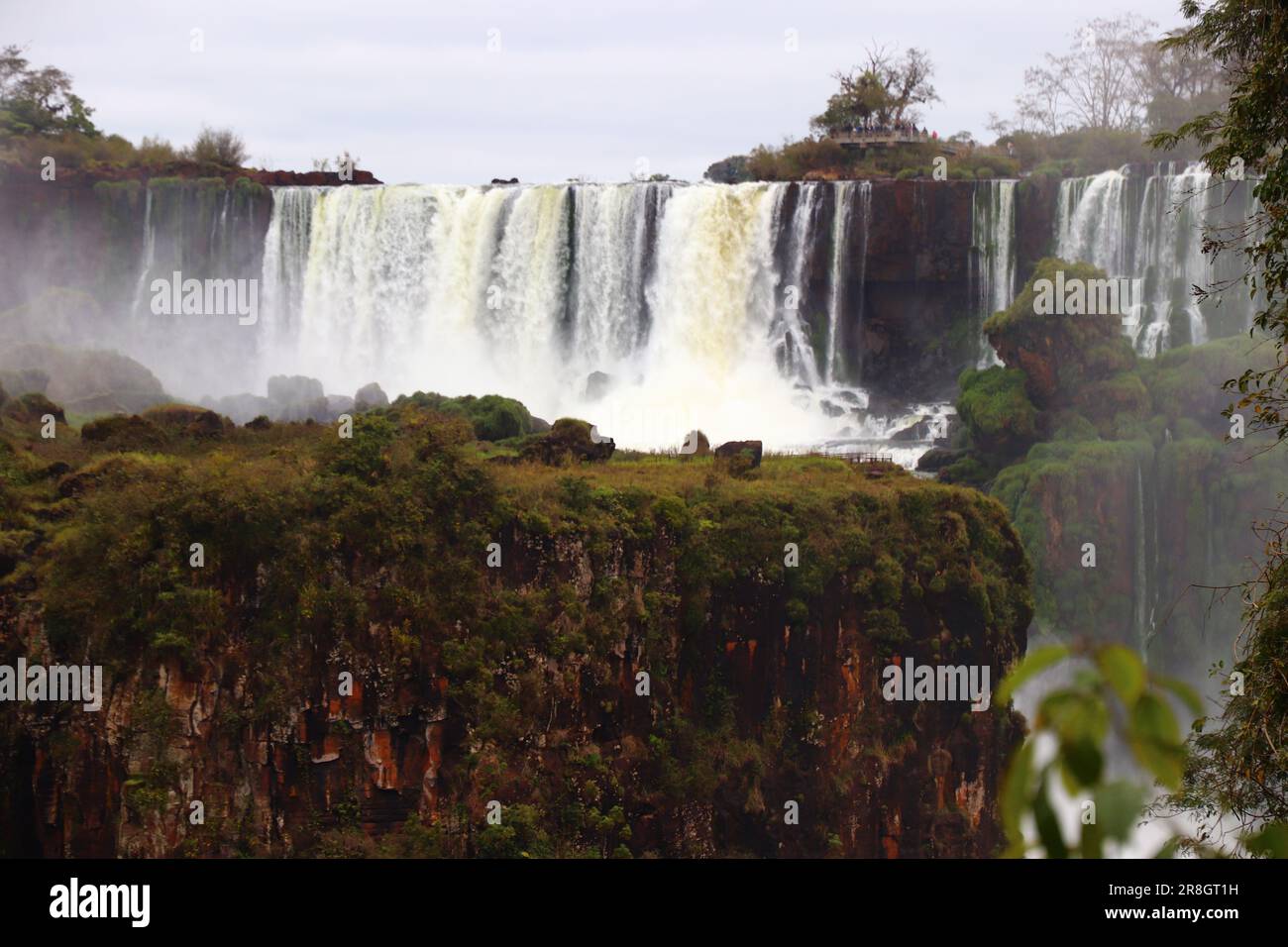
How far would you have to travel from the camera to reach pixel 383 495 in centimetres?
1891

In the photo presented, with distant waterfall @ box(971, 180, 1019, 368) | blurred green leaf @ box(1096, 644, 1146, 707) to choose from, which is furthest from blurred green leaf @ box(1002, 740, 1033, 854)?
distant waterfall @ box(971, 180, 1019, 368)

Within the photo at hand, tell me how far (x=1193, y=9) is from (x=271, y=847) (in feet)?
44.3

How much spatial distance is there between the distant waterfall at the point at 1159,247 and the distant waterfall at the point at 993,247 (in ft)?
5.01

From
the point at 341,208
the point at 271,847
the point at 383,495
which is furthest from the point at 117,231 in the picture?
the point at 271,847

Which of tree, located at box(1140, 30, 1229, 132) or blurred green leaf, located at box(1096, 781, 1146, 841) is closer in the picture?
blurred green leaf, located at box(1096, 781, 1146, 841)

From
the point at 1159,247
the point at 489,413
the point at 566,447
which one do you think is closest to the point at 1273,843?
the point at 566,447

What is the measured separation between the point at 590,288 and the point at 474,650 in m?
18.9

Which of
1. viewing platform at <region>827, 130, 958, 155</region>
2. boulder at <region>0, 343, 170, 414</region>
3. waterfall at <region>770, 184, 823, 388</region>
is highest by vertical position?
viewing platform at <region>827, 130, 958, 155</region>

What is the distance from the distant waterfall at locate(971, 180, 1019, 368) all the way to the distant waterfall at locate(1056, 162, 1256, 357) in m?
1.53

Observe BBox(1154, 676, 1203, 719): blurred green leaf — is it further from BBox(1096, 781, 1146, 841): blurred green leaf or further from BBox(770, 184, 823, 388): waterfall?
BBox(770, 184, 823, 388): waterfall

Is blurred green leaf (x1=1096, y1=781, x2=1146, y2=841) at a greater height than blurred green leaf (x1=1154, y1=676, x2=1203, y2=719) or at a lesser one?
lesser

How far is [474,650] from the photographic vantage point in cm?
1845

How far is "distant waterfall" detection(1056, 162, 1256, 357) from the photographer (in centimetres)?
3216

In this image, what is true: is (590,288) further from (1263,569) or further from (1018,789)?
(1018,789)
